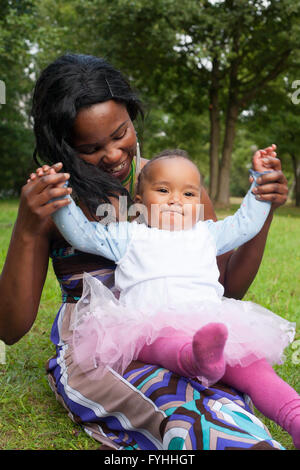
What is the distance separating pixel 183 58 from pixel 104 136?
49.9 ft

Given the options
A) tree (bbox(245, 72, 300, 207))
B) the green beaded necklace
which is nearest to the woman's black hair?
the green beaded necklace

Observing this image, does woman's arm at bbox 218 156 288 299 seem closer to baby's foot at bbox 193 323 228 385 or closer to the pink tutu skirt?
the pink tutu skirt

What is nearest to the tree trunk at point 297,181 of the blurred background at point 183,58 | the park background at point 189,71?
the park background at point 189,71

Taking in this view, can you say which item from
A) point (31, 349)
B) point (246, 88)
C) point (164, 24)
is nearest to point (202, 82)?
point (246, 88)

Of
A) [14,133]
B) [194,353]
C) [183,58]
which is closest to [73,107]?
[194,353]

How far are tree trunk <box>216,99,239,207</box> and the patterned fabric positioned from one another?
15.4 meters

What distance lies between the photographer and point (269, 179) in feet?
7.37

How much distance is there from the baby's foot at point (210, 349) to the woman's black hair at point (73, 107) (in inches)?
34.9

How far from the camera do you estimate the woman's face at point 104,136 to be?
7.52 ft

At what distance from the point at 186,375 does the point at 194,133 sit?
21959 mm

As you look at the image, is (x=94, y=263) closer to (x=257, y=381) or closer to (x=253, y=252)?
(x=253, y=252)

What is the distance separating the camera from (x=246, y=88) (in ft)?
61.7

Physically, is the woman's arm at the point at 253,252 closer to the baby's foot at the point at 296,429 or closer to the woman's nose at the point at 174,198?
the woman's nose at the point at 174,198
